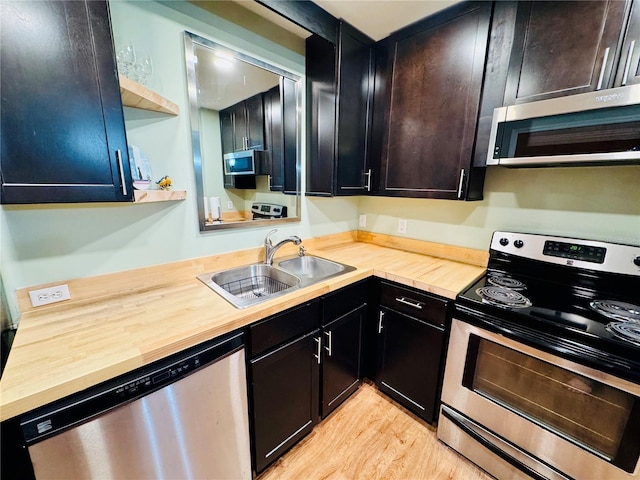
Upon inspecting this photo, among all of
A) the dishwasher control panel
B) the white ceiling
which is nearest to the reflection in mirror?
the white ceiling

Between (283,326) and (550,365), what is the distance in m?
1.18

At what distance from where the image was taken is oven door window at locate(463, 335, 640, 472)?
0.99m

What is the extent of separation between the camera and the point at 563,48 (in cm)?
120

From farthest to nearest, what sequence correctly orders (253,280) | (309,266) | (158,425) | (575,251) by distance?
(309,266) → (253,280) → (575,251) → (158,425)

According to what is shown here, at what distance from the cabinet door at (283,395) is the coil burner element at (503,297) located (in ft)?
2.96

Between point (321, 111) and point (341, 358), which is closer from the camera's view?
point (341, 358)

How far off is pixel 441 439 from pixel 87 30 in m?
2.47

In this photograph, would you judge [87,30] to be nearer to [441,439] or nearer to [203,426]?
[203,426]

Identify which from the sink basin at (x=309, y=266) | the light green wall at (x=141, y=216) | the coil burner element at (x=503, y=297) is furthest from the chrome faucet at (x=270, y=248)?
the coil burner element at (x=503, y=297)

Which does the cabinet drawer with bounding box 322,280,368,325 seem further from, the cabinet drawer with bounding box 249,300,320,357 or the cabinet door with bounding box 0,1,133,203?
the cabinet door with bounding box 0,1,133,203

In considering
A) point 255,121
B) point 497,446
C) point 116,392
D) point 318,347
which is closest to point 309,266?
point 318,347

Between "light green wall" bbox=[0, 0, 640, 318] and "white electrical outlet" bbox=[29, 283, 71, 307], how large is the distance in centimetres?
4

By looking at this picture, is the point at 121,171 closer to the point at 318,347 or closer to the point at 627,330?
the point at 318,347

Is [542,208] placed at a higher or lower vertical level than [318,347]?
higher
